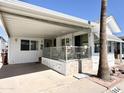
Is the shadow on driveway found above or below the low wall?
below

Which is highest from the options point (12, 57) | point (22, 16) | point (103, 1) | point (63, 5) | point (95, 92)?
point (63, 5)

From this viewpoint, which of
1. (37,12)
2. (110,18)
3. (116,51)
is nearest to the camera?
(37,12)

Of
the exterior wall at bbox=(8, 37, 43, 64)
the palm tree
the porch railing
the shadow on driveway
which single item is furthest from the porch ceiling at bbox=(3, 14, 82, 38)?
the exterior wall at bbox=(8, 37, 43, 64)

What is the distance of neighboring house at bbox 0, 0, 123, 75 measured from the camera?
5284 millimetres

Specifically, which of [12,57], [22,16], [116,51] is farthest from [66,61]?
[116,51]

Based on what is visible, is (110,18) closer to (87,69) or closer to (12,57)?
(87,69)

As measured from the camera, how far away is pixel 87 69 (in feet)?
26.0

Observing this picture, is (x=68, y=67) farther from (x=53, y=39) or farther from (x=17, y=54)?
(x=53, y=39)

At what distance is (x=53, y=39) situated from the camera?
1505 centimetres

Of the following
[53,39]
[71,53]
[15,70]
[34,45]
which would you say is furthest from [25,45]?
[71,53]

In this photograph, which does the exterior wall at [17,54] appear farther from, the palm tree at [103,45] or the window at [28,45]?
the palm tree at [103,45]

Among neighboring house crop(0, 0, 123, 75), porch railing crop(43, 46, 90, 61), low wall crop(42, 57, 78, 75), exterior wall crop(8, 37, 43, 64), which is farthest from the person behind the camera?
exterior wall crop(8, 37, 43, 64)

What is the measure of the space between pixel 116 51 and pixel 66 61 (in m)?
11.5

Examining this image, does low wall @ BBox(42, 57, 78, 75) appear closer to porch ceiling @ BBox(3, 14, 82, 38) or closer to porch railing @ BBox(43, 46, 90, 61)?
porch railing @ BBox(43, 46, 90, 61)
